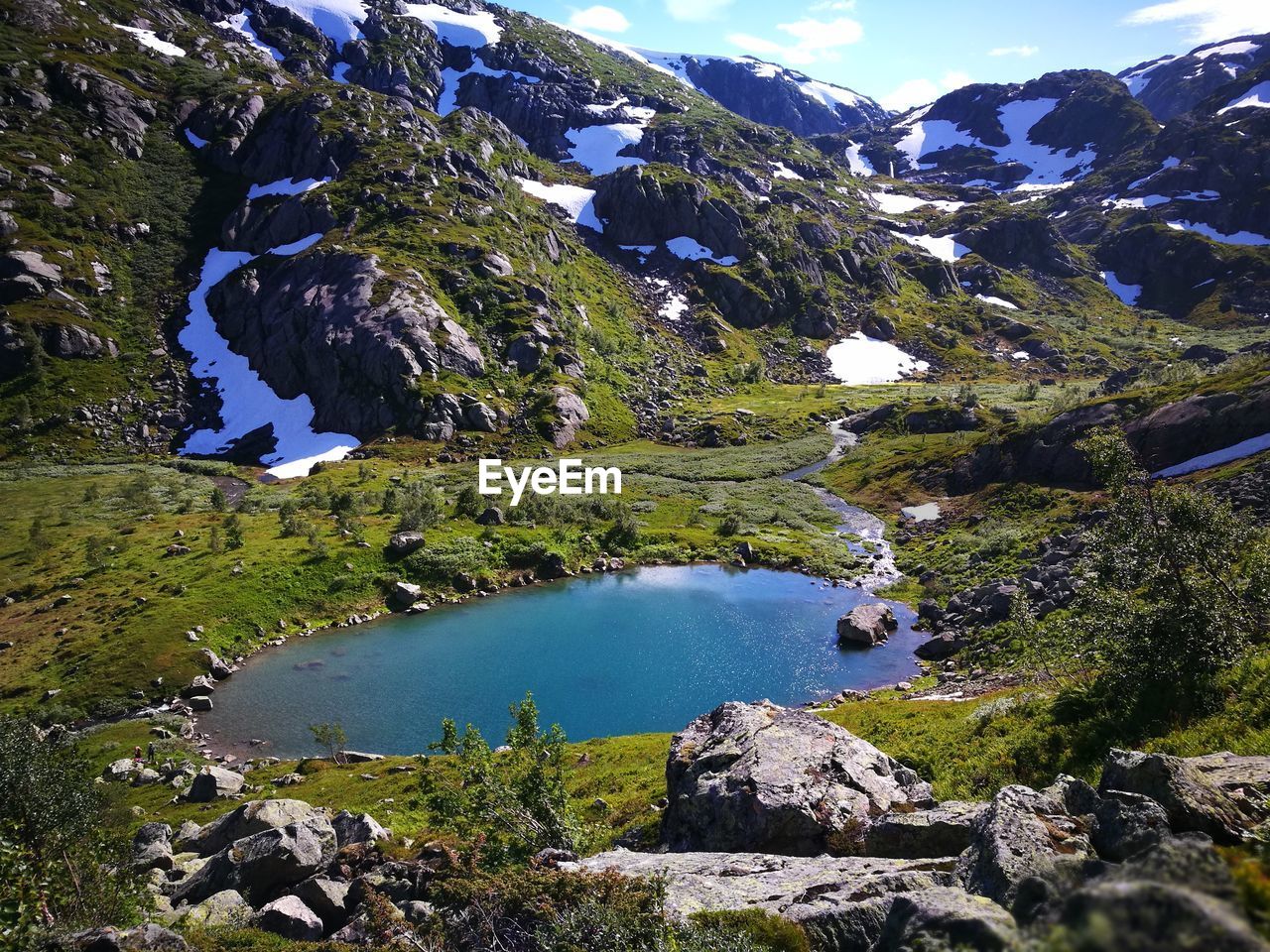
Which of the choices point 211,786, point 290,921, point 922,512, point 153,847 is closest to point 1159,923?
point 290,921

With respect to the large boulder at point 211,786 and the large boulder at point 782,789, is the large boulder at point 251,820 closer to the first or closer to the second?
the large boulder at point 211,786

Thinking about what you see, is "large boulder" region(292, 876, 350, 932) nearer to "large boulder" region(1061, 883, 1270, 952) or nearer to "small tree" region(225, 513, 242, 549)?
"large boulder" region(1061, 883, 1270, 952)

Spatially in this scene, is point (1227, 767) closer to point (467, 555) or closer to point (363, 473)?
point (467, 555)

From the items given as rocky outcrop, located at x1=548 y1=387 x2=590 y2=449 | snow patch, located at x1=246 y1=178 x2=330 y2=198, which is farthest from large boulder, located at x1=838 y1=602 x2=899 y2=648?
snow patch, located at x1=246 y1=178 x2=330 y2=198

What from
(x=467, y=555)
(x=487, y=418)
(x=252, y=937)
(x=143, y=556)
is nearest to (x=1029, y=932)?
(x=252, y=937)

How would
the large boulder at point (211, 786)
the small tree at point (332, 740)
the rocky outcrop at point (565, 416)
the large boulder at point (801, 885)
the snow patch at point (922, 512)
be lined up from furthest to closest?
1. the rocky outcrop at point (565, 416)
2. the snow patch at point (922, 512)
3. the small tree at point (332, 740)
4. the large boulder at point (211, 786)
5. the large boulder at point (801, 885)

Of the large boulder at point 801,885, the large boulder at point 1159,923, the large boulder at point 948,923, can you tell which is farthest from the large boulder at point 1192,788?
the large boulder at point 1159,923
